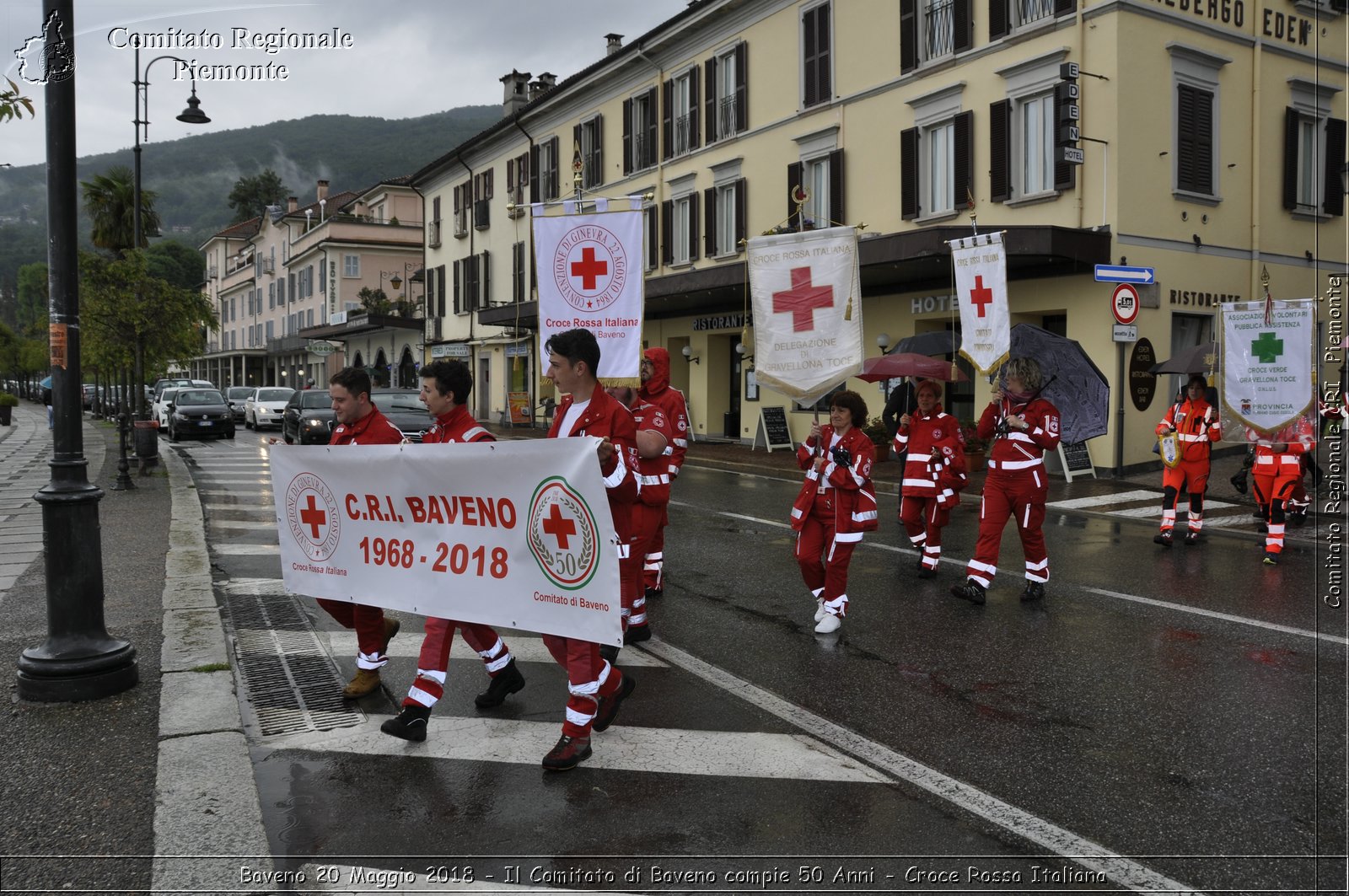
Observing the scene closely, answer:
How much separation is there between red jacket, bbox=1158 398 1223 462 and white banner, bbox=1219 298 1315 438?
26 centimetres

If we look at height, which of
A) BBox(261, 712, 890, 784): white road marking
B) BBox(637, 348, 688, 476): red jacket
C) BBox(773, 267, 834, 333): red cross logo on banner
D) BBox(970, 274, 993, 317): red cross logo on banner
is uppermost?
BBox(970, 274, 993, 317): red cross logo on banner

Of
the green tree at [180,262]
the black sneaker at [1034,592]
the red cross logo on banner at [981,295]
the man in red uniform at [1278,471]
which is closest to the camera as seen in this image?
the black sneaker at [1034,592]

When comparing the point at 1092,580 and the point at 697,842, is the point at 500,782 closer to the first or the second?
the point at 697,842

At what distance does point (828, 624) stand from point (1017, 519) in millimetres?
1980

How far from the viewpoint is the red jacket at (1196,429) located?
10.9 m

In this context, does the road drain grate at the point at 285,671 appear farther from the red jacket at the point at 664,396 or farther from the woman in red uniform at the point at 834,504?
the woman in red uniform at the point at 834,504

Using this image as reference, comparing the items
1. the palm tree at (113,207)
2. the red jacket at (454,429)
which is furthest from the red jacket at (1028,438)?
the palm tree at (113,207)

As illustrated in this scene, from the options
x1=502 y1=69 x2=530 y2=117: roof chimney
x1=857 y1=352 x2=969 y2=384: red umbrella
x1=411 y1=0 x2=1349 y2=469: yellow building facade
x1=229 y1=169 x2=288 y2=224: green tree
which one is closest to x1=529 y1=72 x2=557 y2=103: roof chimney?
x1=502 y1=69 x2=530 y2=117: roof chimney

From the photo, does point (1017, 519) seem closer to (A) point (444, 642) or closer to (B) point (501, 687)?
(B) point (501, 687)

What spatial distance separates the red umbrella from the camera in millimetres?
10953

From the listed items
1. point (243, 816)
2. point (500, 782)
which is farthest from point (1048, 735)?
point (243, 816)

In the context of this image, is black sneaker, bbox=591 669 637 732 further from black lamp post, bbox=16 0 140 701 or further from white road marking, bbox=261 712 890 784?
black lamp post, bbox=16 0 140 701

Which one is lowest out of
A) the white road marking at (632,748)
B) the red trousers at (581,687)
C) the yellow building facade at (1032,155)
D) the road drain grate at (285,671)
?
the white road marking at (632,748)

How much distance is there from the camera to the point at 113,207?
34188 millimetres
